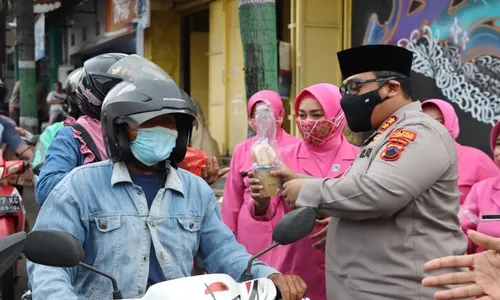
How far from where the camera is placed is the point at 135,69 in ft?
12.3

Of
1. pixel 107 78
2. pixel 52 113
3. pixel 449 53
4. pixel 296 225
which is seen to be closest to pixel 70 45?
pixel 52 113

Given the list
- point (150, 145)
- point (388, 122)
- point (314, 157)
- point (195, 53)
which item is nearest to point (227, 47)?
point (195, 53)

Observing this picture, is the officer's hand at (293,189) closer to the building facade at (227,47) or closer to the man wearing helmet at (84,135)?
the man wearing helmet at (84,135)

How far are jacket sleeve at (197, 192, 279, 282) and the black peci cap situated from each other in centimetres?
97

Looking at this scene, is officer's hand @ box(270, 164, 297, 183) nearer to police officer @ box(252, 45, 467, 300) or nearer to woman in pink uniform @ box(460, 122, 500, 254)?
police officer @ box(252, 45, 467, 300)

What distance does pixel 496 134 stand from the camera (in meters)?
4.70

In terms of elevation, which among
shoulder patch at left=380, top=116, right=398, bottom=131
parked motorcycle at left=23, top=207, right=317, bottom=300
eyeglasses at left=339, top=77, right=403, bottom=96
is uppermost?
eyeglasses at left=339, top=77, right=403, bottom=96

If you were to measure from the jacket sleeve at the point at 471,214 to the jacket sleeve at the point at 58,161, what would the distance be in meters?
2.21

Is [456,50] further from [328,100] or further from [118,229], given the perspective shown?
[118,229]

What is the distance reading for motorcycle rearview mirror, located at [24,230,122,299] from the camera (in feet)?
7.86

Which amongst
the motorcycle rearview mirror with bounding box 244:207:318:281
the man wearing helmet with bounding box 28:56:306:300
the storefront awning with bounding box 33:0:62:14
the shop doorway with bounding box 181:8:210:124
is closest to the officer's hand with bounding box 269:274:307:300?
the man wearing helmet with bounding box 28:56:306:300

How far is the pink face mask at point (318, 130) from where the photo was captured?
456 cm

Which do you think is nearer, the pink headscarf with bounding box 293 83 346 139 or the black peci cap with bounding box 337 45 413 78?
the black peci cap with bounding box 337 45 413 78

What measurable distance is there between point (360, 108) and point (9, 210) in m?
3.75
